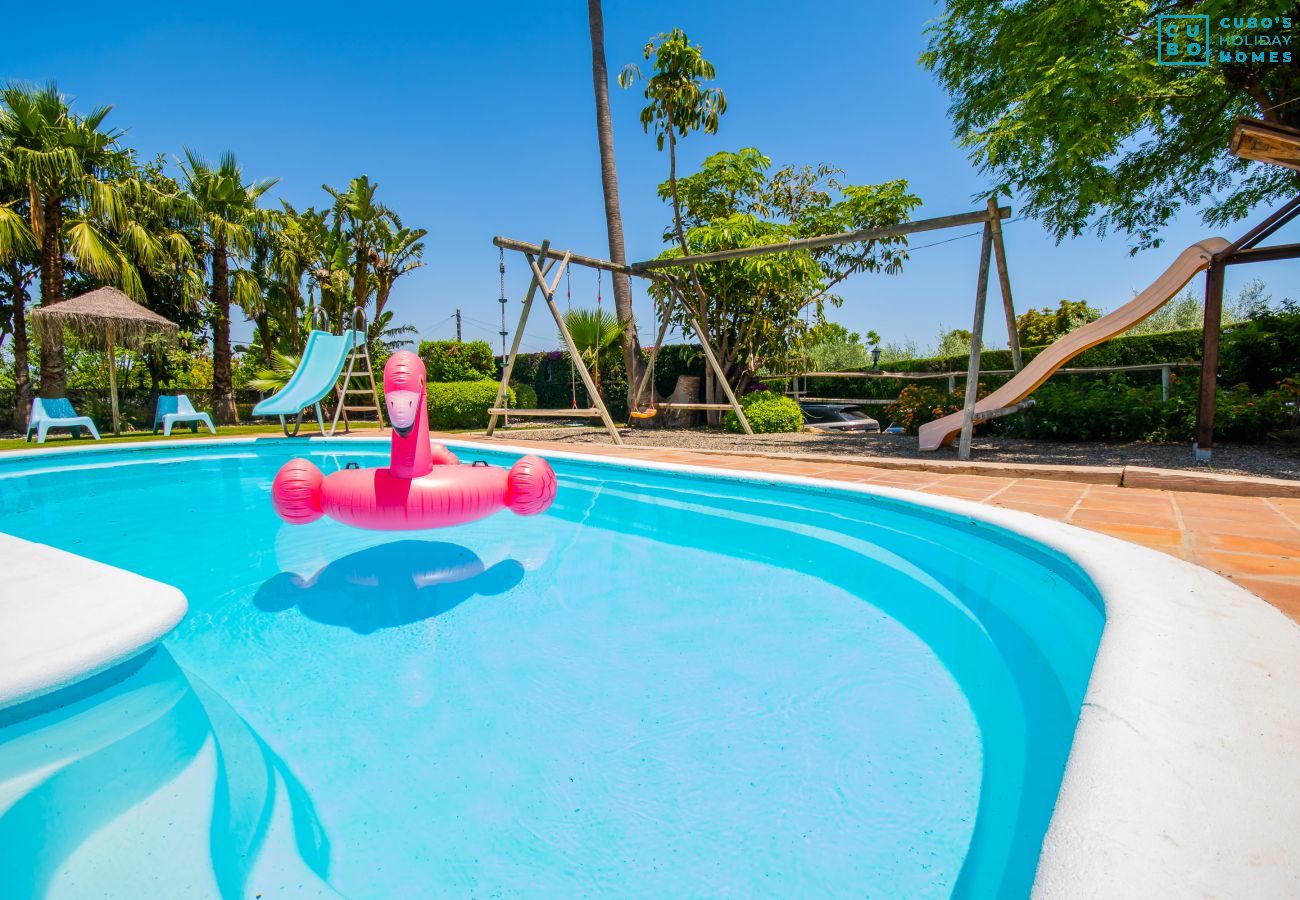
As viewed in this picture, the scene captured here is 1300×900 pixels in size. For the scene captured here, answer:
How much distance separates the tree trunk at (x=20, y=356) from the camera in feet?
50.0

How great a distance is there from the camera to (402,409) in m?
3.26

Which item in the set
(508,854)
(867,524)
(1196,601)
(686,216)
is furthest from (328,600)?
(686,216)

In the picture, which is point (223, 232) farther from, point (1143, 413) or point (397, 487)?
point (1143, 413)

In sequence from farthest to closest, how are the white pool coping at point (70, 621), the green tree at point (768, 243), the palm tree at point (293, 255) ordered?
the palm tree at point (293, 255), the green tree at point (768, 243), the white pool coping at point (70, 621)

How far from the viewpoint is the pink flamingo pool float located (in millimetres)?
3271

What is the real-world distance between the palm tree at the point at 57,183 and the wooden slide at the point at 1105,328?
17.8 metres

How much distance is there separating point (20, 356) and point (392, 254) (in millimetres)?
10450

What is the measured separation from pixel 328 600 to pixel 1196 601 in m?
3.99

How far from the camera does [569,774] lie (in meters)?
1.87

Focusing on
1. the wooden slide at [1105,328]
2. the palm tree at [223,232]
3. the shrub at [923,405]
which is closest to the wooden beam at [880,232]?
the wooden slide at [1105,328]

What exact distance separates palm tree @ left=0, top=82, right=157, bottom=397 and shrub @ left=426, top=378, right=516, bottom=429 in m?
7.88

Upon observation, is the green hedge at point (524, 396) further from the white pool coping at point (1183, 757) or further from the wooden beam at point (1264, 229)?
the white pool coping at point (1183, 757)

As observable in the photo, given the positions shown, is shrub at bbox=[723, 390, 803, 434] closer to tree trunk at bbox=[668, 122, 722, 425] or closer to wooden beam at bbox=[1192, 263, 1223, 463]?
tree trunk at bbox=[668, 122, 722, 425]

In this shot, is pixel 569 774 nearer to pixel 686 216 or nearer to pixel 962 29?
pixel 962 29
